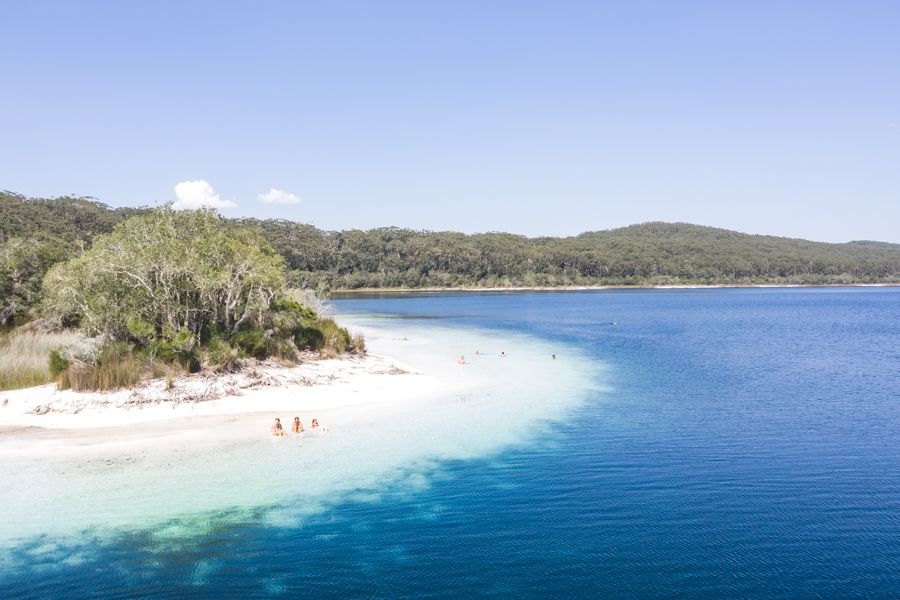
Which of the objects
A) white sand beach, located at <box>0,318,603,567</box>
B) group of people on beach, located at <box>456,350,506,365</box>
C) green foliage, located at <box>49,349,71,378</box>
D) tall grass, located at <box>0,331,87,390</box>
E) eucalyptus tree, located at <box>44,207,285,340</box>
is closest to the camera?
white sand beach, located at <box>0,318,603,567</box>

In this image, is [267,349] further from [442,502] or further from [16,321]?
[16,321]

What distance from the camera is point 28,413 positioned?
21.7 meters

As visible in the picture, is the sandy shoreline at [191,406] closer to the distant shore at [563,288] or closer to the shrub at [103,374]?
the shrub at [103,374]

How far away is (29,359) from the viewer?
26.5m

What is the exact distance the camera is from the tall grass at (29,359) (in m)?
24.9

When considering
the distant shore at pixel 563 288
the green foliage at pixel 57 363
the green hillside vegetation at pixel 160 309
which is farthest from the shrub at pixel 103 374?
the distant shore at pixel 563 288

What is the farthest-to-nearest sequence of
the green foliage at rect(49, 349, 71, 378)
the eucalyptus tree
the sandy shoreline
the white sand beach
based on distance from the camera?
the eucalyptus tree < the green foliage at rect(49, 349, 71, 378) < the sandy shoreline < the white sand beach

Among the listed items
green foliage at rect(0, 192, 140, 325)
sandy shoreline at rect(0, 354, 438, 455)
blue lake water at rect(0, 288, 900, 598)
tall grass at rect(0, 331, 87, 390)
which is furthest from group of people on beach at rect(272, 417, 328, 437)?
green foliage at rect(0, 192, 140, 325)

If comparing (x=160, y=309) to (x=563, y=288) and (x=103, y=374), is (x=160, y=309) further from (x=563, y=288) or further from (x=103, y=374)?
(x=563, y=288)

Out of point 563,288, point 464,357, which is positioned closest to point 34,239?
point 464,357

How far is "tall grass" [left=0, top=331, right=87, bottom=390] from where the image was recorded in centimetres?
2486

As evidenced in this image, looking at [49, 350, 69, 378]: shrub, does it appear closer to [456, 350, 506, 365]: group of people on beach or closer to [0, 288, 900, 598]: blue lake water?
[0, 288, 900, 598]: blue lake water

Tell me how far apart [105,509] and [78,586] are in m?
3.67

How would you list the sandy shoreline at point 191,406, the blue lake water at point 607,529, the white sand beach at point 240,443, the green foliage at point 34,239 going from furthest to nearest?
the green foliage at point 34,239 < the sandy shoreline at point 191,406 < the white sand beach at point 240,443 < the blue lake water at point 607,529
